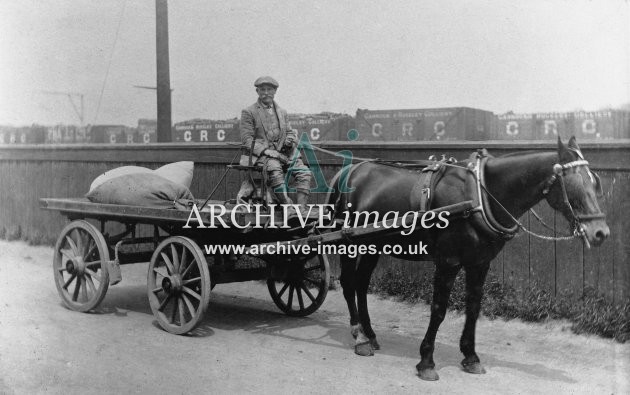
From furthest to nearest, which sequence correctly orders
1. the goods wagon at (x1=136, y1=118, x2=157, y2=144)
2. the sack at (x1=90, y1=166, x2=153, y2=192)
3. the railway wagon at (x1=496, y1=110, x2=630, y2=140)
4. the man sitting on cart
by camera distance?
1. the goods wagon at (x1=136, y1=118, x2=157, y2=144)
2. the railway wagon at (x1=496, y1=110, x2=630, y2=140)
3. the sack at (x1=90, y1=166, x2=153, y2=192)
4. the man sitting on cart

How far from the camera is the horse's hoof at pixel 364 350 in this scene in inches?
223

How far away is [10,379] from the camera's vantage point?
4926 millimetres

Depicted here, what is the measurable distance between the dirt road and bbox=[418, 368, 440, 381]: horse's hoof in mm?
63

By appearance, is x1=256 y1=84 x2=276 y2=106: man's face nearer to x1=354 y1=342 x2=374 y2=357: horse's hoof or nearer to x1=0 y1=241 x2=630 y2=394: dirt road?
x1=0 y1=241 x2=630 y2=394: dirt road

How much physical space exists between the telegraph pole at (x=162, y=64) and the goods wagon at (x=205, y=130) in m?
10.9

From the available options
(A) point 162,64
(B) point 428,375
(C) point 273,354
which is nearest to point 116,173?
(C) point 273,354

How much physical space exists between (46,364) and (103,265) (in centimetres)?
168

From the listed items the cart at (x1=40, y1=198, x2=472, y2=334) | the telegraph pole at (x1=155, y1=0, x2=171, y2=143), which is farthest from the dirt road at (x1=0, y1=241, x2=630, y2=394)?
the telegraph pole at (x1=155, y1=0, x2=171, y2=143)

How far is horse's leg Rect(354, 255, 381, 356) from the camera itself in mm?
5699

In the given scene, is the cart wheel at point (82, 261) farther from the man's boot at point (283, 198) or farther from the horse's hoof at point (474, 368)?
the horse's hoof at point (474, 368)

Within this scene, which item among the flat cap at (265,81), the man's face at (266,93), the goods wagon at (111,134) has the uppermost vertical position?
the goods wagon at (111,134)

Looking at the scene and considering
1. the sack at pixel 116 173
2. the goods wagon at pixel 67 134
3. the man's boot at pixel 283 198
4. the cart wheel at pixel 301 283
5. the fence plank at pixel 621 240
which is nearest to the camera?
the fence plank at pixel 621 240

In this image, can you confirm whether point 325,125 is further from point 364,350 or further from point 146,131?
point 364,350

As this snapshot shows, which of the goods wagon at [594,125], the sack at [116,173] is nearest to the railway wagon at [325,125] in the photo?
the goods wagon at [594,125]
